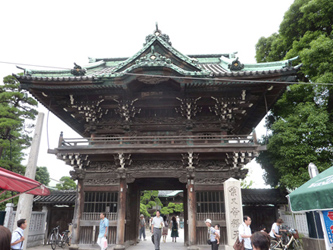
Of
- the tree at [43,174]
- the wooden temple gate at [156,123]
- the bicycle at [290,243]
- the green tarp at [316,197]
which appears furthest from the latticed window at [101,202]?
the tree at [43,174]

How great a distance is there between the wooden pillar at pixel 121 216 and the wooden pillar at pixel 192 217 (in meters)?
3.18

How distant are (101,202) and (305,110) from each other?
506 inches

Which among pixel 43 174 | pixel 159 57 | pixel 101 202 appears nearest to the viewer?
pixel 159 57

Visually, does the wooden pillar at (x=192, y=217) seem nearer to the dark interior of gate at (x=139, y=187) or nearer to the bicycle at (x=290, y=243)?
the dark interior of gate at (x=139, y=187)

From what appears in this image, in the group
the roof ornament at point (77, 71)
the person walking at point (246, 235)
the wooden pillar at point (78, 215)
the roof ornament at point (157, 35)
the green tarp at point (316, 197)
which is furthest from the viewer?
the roof ornament at point (157, 35)

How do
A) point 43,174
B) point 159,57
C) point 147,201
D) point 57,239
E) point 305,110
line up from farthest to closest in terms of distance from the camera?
1. point 43,174
2. point 147,201
3. point 305,110
4. point 57,239
5. point 159,57

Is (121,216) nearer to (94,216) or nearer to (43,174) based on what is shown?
(94,216)

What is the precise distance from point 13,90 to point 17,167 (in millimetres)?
7327

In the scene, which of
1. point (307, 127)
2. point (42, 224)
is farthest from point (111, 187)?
point (307, 127)

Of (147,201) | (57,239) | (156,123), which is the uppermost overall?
A: (156,123)

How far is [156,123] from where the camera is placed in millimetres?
12445

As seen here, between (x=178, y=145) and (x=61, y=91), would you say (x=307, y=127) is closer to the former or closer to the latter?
(x=178, y=145)

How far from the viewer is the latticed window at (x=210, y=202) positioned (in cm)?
1107

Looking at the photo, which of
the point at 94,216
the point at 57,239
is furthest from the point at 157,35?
the point at 57,239
